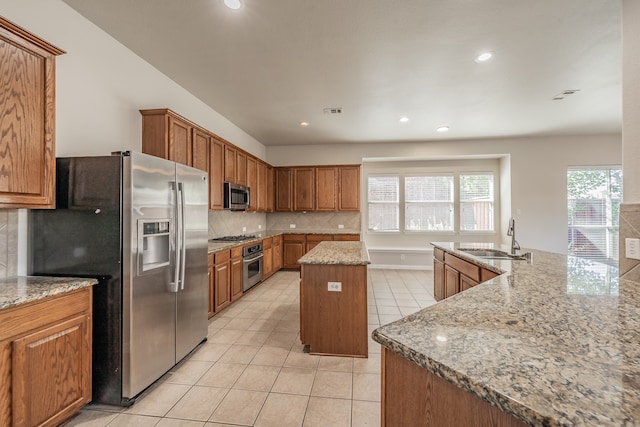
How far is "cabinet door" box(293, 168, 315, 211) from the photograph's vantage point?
6.15m

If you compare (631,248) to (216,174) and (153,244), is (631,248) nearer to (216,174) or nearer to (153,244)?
(153,244)

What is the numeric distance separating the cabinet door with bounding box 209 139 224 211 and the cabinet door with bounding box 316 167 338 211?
2.55m

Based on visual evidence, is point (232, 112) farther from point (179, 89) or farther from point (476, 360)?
point (476, 360)

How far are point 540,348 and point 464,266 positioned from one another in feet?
7.30

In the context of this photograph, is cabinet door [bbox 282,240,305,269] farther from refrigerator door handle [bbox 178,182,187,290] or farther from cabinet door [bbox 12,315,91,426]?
Result: cabinet door [bbox 12,315,91,426]

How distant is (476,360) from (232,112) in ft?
14.7

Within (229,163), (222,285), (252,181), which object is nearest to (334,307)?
(222,285)

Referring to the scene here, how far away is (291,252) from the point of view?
19.6 ft

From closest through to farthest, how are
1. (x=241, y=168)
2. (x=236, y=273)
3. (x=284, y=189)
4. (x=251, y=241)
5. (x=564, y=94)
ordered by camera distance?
(x=564, y=94) < (x=236, y=273) < (x=251, y=241) < (x=241, y=168) < (x=284, y=189)

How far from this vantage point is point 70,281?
1.74m

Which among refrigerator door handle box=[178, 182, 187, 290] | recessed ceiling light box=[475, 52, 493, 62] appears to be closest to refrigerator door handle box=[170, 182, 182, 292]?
refrigerator door handle box=[178, 182, 187, 290]

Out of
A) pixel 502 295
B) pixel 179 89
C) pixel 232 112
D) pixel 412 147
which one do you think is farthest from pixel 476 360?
pixel 412 147

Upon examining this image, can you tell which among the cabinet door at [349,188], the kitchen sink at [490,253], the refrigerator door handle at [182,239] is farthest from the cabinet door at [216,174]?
the kitchen sink at [490,253]

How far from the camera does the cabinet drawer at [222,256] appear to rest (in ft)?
10.9
